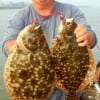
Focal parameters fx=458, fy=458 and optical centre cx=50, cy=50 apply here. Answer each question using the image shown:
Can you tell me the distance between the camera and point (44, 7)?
5141 mm

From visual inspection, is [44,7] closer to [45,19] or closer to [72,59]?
[45,19]

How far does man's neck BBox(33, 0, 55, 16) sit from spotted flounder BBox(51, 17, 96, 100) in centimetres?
72

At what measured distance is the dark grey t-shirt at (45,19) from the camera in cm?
526

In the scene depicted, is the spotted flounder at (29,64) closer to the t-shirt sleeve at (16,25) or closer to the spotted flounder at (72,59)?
the spotted flounder at (72,59)

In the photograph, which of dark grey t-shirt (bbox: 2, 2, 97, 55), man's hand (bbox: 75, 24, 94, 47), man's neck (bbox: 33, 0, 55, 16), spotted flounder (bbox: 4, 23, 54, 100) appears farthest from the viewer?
dark grey t-shirt (bbox: 2, 2, 97, 55)

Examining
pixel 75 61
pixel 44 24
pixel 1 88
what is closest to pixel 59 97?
pixel 44 24

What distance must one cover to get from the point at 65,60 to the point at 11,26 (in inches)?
44.9

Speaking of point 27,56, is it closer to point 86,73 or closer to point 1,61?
point 86,73

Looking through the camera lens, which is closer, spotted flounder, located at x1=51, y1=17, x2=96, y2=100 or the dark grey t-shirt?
spotted flounder, located at x1=51, y1=17, x2=96, y2=100

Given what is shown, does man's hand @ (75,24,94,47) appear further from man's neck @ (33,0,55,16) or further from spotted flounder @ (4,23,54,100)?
man's neck @ (33,0,55,16)

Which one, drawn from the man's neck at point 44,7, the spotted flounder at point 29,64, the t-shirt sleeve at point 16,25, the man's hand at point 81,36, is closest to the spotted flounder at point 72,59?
the man's hand at point 81,36

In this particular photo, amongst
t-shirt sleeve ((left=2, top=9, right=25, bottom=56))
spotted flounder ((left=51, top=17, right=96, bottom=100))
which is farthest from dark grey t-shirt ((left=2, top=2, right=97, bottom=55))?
spotted flounder ((left=51, top=17, right=96, bottom=100))

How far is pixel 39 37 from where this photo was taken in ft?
14.0

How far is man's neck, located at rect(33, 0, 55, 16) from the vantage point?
5136 millimetres
